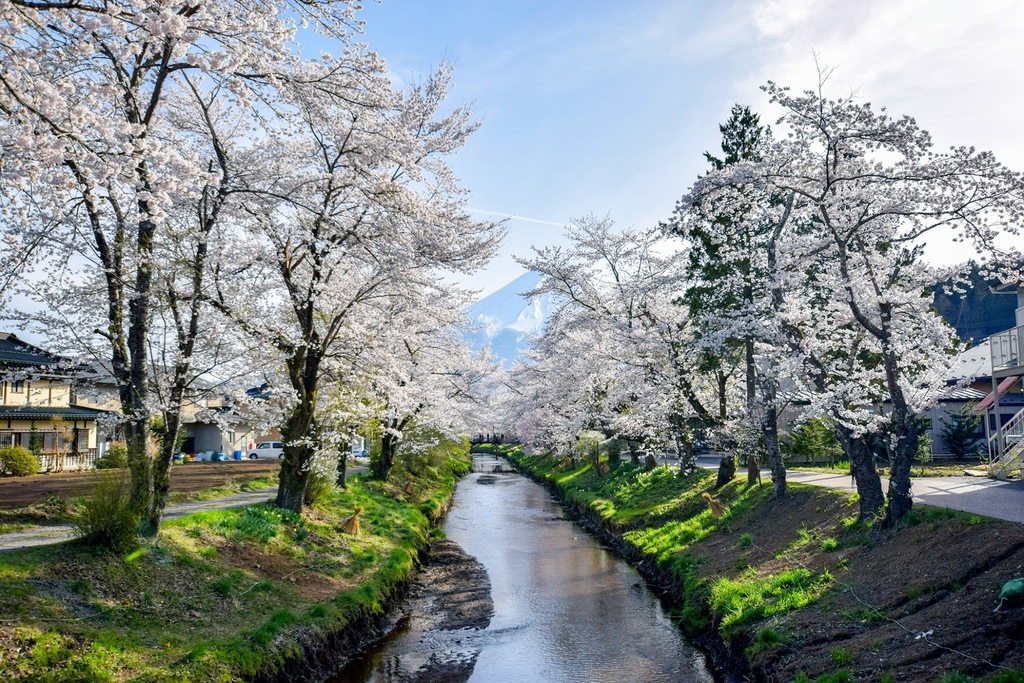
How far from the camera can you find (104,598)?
8578mm

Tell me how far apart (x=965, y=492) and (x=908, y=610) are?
8.20 meters

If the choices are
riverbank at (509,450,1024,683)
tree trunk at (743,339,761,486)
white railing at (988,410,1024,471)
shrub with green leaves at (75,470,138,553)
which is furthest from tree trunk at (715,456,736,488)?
shrub with green leaves at (75,470,138,553)

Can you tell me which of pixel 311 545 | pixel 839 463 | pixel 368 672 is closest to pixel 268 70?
pixel 368 672

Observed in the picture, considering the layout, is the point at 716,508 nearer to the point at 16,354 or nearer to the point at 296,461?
the point at 296,461

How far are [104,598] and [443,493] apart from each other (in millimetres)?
21698

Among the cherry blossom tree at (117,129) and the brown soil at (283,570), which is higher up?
the cherry blossom tree at (117,129)

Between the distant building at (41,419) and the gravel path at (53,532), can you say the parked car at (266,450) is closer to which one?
the distant building at (41,419)

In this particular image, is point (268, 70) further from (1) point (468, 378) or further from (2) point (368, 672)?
(1) point (468, 378)

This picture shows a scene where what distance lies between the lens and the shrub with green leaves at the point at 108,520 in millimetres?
9508

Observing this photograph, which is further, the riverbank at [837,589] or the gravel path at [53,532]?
the gravel path at [53,532]

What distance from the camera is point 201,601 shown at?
32.1 feet

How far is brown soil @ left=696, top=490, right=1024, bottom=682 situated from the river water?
1.73 metres

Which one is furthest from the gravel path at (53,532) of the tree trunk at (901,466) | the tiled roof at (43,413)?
the tiled roof at (43,413)

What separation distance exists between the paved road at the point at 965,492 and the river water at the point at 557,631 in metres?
5.69
